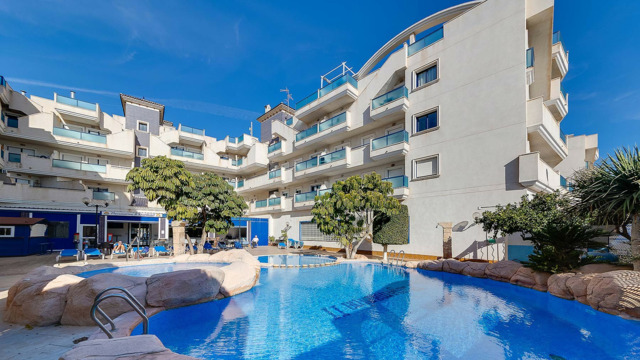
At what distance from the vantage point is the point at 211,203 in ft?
55.2

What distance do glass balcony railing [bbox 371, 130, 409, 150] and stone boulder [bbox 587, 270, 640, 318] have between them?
1211 cm

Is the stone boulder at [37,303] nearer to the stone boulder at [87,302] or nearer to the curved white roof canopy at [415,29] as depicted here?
the stone boulder at [87,302]

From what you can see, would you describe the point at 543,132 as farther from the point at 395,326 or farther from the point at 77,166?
the point at 77,166

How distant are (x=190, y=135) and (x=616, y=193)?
35.0 metres

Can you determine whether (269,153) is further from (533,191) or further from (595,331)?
(595,331)

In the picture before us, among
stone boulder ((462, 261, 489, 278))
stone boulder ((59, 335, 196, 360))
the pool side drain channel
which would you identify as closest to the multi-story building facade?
stone boulder ((462, 261, 489, 278))

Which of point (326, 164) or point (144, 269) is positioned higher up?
point (326, 164)

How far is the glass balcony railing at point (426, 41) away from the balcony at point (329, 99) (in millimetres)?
5246

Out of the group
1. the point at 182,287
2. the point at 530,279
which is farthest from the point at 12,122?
the point at 530,279

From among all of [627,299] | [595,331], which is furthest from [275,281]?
[627,299]

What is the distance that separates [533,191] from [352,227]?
993 centimetres

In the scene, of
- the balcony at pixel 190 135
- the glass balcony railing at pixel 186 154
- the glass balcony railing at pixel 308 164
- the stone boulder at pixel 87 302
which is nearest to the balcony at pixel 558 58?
the glass balcony railing at pixel 308 164

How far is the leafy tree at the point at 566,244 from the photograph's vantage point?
30.5 ft

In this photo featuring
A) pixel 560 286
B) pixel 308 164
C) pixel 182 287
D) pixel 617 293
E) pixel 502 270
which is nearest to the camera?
pixel 617 293
